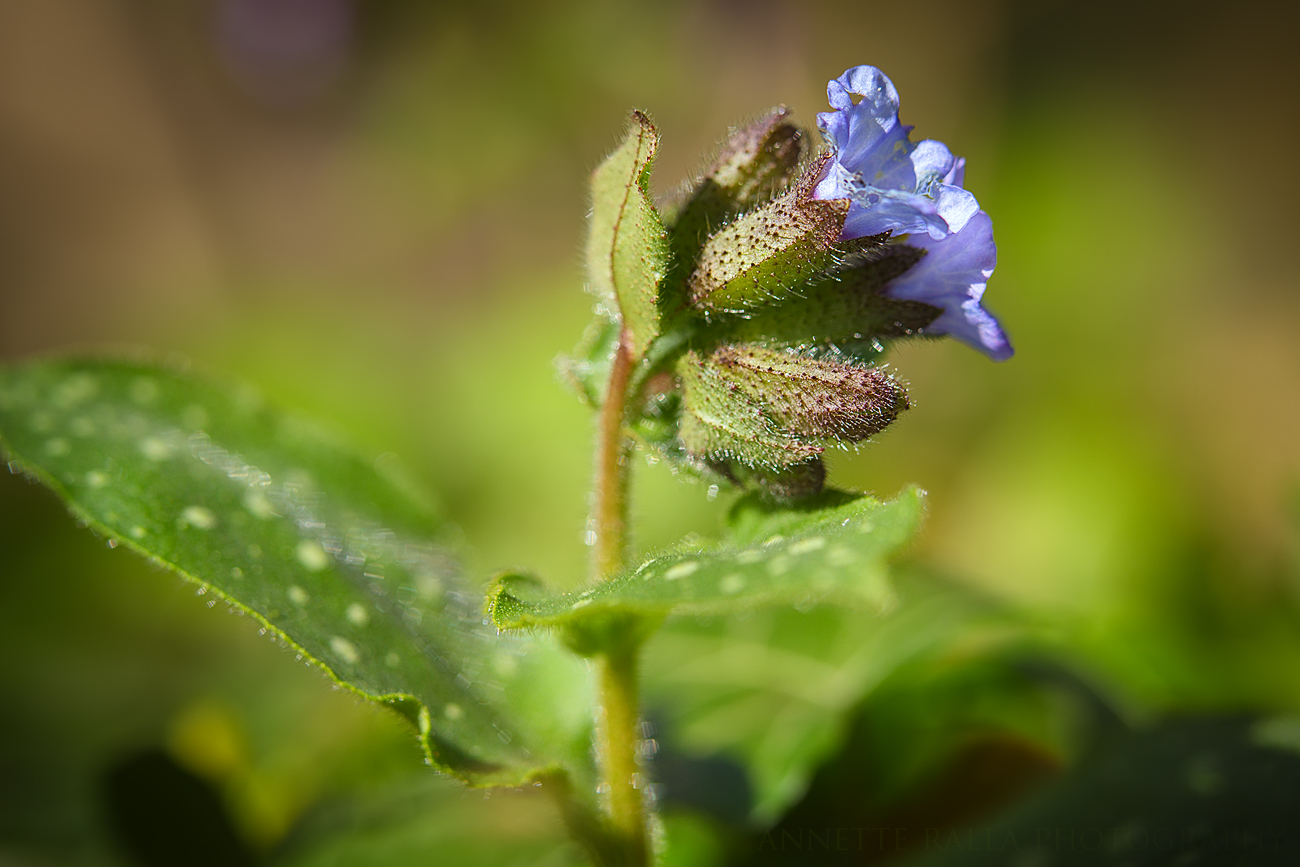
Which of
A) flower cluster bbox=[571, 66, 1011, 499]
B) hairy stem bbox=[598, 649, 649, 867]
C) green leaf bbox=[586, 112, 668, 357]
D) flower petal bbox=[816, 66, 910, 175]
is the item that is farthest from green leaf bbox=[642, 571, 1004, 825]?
flower petal bbox=[816, 66, 910, 175]

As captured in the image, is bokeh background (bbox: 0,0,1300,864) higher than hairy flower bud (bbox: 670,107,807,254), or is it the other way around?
bokeh background (bbox: 0,0,1300,864)

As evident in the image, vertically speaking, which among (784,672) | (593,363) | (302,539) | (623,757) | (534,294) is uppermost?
(534,294)

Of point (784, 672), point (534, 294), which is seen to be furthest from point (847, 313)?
point (534, 294)

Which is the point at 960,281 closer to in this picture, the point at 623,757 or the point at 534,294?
the point at 623,757

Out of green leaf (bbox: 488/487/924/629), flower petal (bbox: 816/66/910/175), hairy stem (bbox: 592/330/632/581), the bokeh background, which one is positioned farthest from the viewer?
the bokeh background

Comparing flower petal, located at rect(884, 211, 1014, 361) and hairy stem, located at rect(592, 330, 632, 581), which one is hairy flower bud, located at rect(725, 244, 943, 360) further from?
hairy stem, located at rect(592, 330, 632, 581)
